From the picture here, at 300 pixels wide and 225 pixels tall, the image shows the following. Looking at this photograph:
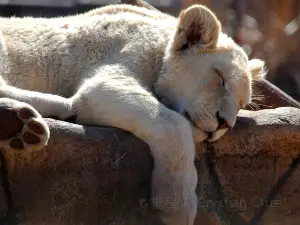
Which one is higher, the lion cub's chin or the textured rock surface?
the lion cub's chin

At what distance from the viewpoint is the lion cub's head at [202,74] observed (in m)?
3.82

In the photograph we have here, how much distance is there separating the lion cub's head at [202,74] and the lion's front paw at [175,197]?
45cm

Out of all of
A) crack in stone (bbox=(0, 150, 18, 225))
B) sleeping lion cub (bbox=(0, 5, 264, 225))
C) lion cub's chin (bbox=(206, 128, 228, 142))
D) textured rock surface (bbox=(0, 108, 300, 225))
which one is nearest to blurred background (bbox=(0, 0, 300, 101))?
sleeping lion cub (bbox=(0, 5, 264, 225))

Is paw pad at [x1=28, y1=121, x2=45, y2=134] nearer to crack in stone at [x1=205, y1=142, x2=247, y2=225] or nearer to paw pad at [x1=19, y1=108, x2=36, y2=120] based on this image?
paw pad at [x1=19, y1=108, x2=36, y2=120]

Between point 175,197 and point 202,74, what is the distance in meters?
0.84

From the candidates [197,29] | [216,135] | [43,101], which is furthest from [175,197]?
[197,29]

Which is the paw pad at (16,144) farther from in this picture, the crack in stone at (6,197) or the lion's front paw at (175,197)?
the lion's front paw at (175,197)

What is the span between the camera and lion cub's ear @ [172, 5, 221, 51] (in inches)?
154

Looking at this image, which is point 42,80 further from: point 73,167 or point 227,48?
point 227,48

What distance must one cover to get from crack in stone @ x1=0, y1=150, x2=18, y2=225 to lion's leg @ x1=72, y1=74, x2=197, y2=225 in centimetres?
56

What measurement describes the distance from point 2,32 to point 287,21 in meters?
6.99

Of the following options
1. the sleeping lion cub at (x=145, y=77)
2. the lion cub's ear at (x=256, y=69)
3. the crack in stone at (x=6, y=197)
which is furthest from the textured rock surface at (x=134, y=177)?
the lion cub's ear at (x=256, y=69)

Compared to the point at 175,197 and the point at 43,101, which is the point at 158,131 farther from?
the point at 43,101

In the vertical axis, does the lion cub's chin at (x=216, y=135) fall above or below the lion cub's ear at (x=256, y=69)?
below
